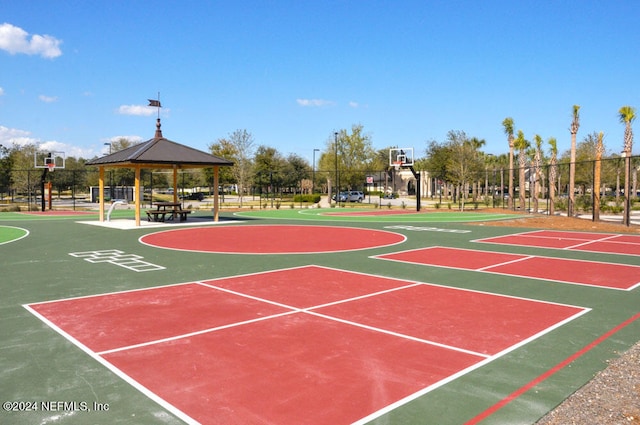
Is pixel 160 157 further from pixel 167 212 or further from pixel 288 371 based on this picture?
pixel 288 371

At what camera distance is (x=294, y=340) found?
7012 millimetres

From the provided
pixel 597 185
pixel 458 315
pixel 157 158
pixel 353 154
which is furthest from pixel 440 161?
pixel 458 315

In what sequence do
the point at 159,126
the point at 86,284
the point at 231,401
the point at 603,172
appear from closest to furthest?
the point at 231,401 → the point at 86,284 → the point at 159,126 → the point at 603,172

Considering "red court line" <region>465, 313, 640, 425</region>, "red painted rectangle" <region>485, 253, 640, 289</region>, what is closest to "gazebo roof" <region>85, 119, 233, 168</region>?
"red painted rectangle" <region>485, 253, 640, 289</region>

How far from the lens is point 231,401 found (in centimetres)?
504

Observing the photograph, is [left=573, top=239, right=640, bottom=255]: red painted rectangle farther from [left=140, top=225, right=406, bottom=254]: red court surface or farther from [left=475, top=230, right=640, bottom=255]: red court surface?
[left=140, top=225, right=406, bottom=254]: red court surface

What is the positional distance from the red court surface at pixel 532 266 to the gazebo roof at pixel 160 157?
14.0 meters

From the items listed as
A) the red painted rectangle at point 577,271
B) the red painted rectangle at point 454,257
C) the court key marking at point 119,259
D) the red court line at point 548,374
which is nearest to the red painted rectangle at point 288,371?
the red court line at point 548,374

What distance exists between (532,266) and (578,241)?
7.61 m

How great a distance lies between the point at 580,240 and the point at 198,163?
60.0 feet

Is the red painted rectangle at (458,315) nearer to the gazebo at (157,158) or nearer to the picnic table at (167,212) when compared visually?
the gazebo at (157,158)

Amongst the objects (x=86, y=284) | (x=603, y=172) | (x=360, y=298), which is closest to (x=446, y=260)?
(x=360, y=298)

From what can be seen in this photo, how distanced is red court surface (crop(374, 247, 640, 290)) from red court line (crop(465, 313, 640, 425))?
376cm

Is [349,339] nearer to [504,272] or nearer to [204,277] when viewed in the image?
[204,277]
